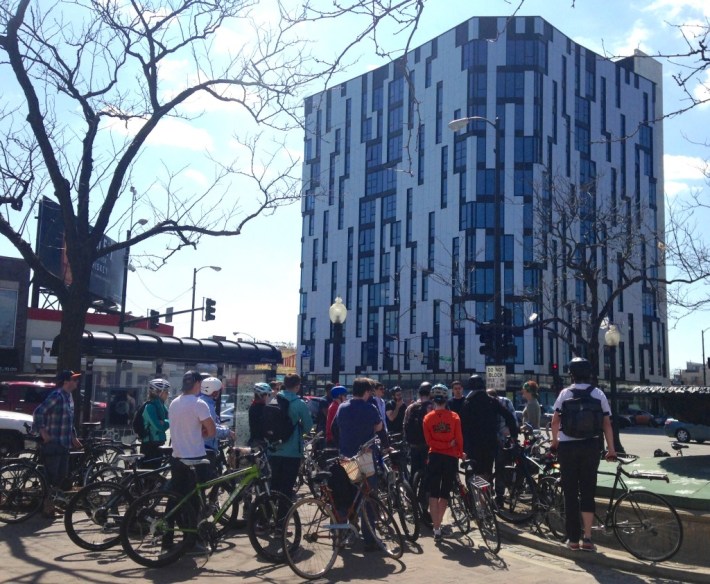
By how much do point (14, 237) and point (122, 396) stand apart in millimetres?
6456

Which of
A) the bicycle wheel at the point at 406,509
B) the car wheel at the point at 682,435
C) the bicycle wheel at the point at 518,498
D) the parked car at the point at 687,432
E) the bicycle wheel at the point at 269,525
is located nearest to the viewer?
the bicycle wheel at the point at 269,525

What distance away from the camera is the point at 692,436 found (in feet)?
102

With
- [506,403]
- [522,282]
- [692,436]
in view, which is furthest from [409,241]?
[506,403]

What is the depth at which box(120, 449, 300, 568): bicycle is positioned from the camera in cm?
719

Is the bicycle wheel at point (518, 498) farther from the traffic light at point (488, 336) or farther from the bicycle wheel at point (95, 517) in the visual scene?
the traffic light at point (488, 336)

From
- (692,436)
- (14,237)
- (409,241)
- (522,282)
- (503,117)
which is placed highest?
(503,117)

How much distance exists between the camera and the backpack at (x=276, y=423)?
8656mm

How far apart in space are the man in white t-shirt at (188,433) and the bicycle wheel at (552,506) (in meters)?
3.82

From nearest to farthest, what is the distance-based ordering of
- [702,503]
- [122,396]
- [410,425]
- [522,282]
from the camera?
[702,503], [410,425], [122,396], [522,282]

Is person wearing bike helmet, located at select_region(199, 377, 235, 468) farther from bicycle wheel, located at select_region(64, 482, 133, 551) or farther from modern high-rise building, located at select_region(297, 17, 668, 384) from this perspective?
modern high-rise building, located at select_region(297, 17, 668, 384)

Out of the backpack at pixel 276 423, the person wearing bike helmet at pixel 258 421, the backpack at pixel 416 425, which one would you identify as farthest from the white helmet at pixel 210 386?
the backpack at pixel 416 425

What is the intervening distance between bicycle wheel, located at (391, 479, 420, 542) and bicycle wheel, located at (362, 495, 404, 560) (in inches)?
16.0

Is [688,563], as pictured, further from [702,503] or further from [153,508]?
[153,508]

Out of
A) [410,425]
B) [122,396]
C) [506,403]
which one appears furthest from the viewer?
[122,396]
